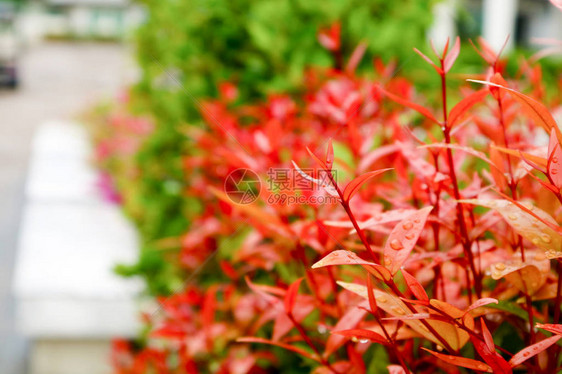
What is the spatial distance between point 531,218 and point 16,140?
1195cm

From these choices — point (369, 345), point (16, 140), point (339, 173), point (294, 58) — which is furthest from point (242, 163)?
point (16, 140)

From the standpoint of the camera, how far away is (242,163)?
51.8 inches

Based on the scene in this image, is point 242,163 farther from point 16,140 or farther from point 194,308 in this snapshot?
point 16,140

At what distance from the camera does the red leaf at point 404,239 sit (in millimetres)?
648

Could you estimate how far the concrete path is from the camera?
4743mm

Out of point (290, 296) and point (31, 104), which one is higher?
point (290, 296)

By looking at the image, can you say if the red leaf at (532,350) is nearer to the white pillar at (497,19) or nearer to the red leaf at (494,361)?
the red leaf at (494,361)

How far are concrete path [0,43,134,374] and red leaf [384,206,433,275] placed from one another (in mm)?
3744

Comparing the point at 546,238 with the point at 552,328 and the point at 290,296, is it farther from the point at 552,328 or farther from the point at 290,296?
the point at 290,296

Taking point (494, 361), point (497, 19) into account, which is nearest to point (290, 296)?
point (494, 361)
